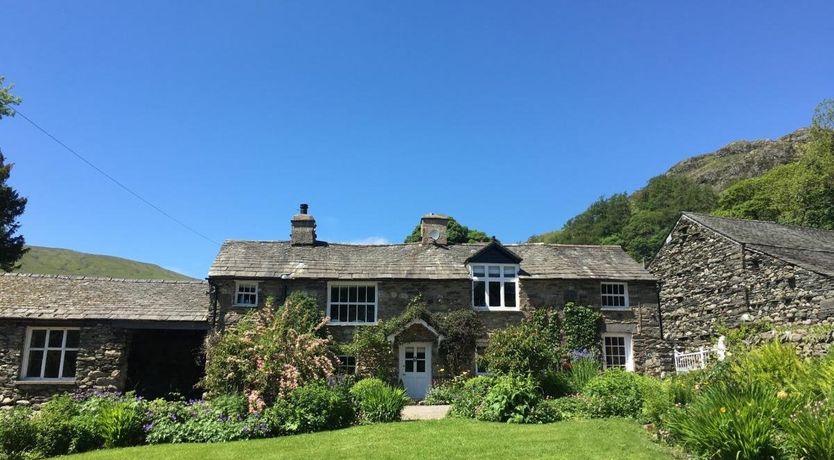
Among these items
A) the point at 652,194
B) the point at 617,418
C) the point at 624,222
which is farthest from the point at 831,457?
the point at 652,194

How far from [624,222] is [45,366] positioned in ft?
235

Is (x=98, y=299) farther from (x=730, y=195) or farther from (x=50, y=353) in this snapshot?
(x=730, y=195)

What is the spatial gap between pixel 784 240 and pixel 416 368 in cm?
1937

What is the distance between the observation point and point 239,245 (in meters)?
25.4

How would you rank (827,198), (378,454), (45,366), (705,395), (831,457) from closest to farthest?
(831,457)
(705,395)
(378,454)
(45,366)
(827,198)

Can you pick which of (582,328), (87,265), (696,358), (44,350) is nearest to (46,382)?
(44,350)

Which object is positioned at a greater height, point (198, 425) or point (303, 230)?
point (303, 230)

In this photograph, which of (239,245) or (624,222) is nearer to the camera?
(239,245)

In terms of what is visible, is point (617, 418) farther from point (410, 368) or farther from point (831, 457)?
point (410, 368)

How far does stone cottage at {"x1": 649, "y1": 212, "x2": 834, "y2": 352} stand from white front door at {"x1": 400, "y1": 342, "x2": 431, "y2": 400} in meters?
13.4

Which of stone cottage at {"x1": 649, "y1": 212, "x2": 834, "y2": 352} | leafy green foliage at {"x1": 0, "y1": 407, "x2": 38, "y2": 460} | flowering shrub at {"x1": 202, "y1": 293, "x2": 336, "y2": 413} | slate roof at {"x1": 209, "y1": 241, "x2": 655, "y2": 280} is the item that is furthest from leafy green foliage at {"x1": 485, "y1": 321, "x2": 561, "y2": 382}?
leafy green foliage at {"x1": 0, "y1": 407, "x2": 38, "y2": 460}

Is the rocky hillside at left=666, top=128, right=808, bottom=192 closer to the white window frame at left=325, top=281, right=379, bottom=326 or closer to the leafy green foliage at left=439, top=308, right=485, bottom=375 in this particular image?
the leafy green foliage at left=439, top=308, right=485, bottom=375

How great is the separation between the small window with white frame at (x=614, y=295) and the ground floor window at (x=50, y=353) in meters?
22.0

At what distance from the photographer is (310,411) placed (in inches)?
535
